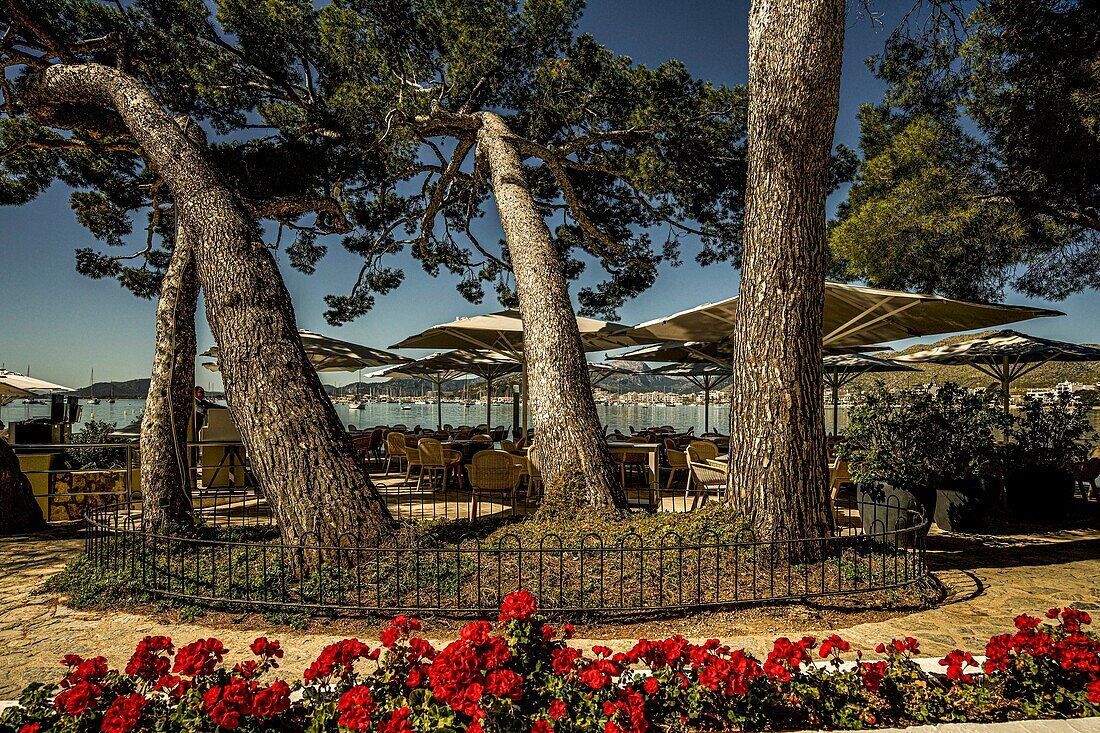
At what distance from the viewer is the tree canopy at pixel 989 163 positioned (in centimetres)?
835

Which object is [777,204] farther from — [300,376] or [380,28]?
[380,28]

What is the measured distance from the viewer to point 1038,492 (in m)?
7.96

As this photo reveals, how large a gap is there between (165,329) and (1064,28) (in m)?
11.7

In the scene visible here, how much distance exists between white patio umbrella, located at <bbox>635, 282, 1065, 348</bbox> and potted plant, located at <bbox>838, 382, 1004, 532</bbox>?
0.88 meters

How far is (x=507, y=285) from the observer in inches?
551

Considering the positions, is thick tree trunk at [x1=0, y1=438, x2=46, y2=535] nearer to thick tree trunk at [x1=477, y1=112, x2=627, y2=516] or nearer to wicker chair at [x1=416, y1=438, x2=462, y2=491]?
wicker chair at [x1=416, y1=438, x2=462, y2=491]

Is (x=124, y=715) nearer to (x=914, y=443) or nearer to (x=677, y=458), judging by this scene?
(x=914, y=443)

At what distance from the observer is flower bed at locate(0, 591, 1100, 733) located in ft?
7.90

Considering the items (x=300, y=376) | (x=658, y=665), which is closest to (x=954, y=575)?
(x=658, y=665)

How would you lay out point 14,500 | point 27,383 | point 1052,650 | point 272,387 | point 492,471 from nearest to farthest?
point 1052,650
point 272,387
point 14,500
point 492,471
point 27,383

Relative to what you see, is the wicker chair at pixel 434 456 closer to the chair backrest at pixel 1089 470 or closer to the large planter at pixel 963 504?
the large planter at pixel 963 504

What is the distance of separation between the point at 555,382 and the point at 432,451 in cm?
374

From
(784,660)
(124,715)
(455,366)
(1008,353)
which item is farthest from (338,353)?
(1008,353)

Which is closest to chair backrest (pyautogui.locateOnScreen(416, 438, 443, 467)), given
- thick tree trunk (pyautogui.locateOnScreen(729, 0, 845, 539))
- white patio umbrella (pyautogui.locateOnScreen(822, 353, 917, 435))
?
thick tree trunk (pyautogui.locateOnScreen(729, 0, 845, 539))
